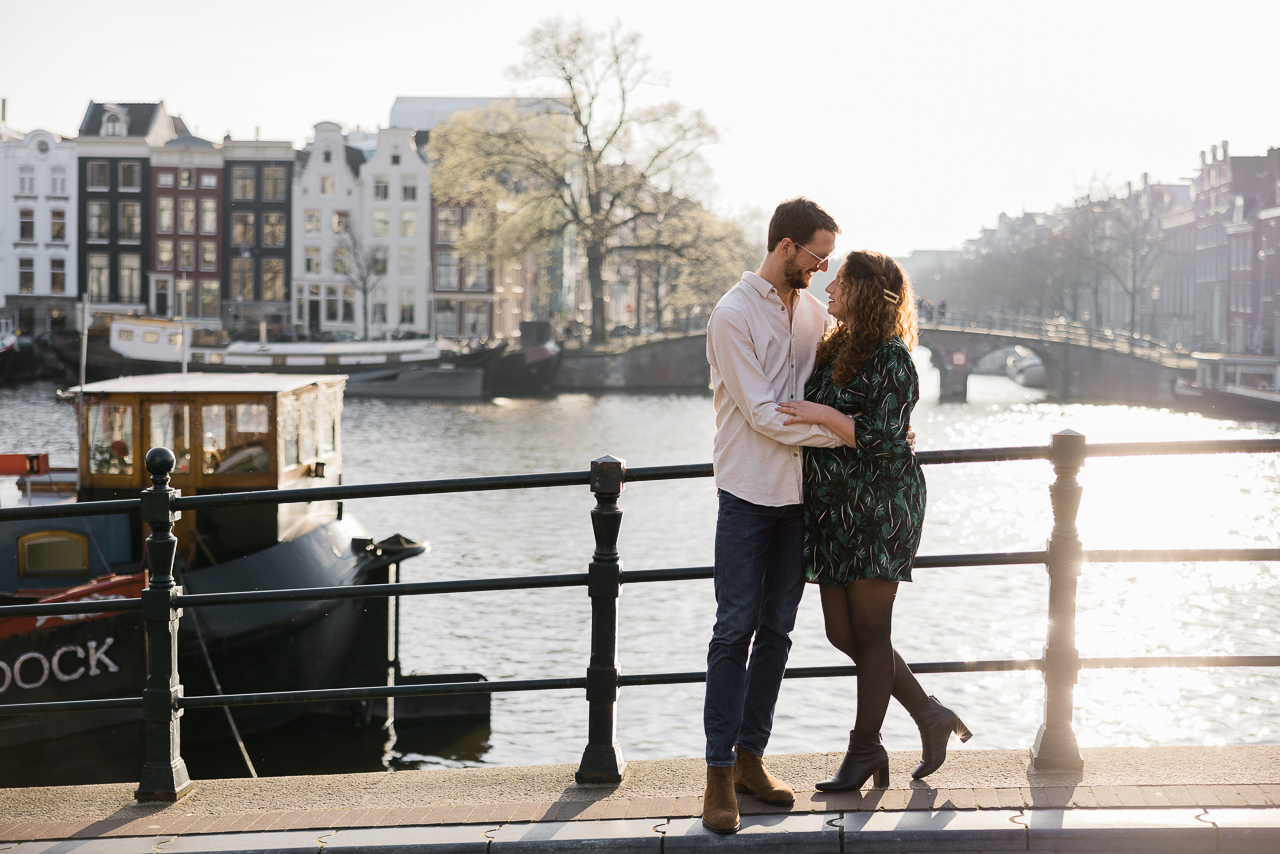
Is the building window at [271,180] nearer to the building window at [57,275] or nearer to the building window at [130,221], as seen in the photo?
the building window at [130,221]

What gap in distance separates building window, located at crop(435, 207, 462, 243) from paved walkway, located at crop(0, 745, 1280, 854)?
Result: 54.7m

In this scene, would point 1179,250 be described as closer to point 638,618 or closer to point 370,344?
point 370,344

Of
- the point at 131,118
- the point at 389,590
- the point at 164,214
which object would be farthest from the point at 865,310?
the point at 131,118

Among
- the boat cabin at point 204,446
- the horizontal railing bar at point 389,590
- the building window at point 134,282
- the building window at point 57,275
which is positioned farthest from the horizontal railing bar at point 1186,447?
the building window at point 57,275

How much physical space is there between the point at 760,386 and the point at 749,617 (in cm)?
55

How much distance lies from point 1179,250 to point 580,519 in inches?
1890

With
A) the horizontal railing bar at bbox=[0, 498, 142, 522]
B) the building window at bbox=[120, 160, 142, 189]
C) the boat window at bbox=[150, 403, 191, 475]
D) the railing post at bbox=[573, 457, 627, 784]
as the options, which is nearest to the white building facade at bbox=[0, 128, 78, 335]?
the building window at bbox=[120, 160, 142, 189]

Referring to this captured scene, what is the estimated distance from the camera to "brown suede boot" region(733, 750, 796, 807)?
3.11m

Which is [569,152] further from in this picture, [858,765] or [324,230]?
[858,765]

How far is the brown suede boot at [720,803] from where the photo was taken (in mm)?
2949

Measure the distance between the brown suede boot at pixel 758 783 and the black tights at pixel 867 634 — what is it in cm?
23

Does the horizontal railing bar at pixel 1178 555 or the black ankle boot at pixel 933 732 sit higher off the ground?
the horizontal railing bar at pixel 1178 555

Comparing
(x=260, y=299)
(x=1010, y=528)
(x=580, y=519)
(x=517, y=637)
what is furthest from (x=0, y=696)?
(x=260, y=299)

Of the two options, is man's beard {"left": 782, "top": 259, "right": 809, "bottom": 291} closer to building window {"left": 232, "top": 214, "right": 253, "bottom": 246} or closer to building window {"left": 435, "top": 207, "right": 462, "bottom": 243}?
building window {"left": 435, "top": 207, "right": 462, "bottom": 243}
